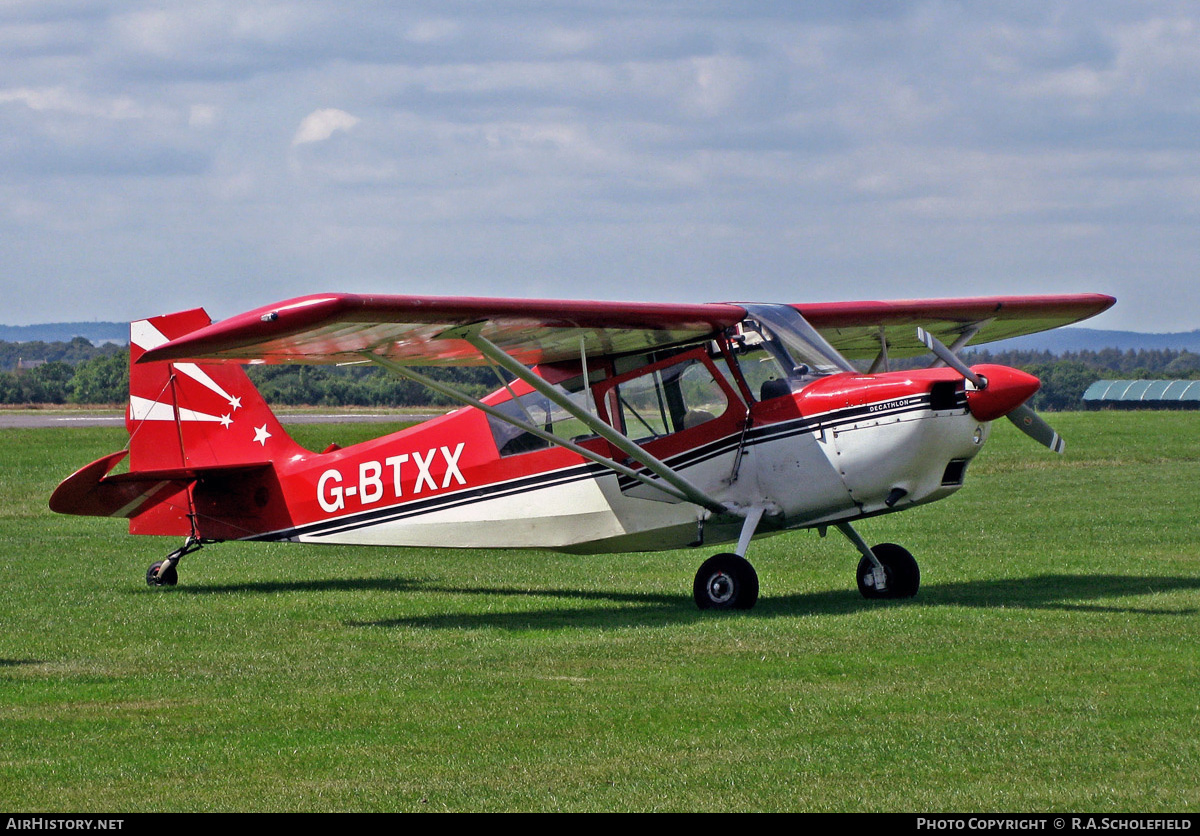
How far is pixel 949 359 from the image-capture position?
11.9m

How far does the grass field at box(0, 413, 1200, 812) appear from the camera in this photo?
6551 millimetres

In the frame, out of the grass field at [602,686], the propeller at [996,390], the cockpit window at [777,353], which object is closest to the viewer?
the grass field at [602,686]

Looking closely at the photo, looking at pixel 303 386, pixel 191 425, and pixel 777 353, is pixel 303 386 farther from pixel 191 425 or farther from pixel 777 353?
pixel 777 353

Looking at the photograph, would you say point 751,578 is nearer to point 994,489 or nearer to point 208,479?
point 208,479

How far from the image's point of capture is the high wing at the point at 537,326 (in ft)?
33.4

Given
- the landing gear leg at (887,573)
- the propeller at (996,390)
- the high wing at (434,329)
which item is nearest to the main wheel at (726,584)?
the landing gear leg at (887,573)

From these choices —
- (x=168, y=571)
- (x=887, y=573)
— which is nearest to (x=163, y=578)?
(x=168, y=571)

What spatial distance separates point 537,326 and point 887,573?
12.7ft

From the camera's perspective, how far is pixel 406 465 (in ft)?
46.9

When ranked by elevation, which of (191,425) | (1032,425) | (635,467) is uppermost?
(191,425)

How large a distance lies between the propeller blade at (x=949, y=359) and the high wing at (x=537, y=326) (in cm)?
Answer: 166

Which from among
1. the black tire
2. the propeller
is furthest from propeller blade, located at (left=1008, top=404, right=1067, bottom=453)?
the black tire

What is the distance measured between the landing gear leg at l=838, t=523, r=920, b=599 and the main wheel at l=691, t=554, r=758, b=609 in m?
1.21

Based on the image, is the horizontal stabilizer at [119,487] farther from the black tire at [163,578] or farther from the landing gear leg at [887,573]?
the landing gear leg at [887,573]
